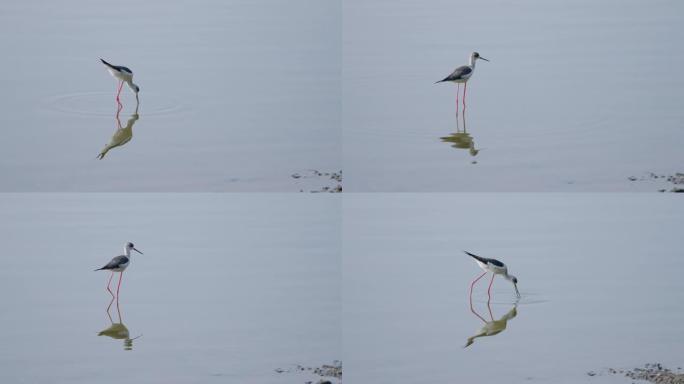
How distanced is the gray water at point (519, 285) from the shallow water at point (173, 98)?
655 mm

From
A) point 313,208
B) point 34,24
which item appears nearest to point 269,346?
point 313,208

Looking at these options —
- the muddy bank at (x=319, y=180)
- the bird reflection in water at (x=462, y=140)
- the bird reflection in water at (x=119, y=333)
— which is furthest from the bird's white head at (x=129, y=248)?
the bird reflection in water at (x=462, y=140)

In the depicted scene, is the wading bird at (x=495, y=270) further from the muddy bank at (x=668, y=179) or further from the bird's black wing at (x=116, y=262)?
the bird's black wing at (x=116, y=262)

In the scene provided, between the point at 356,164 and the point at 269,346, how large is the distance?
1.27 meters

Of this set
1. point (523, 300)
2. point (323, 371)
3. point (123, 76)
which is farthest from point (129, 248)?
point (523, 300)

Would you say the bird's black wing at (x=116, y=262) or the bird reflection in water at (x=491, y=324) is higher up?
the bird's black wing at (x=116, y=262)

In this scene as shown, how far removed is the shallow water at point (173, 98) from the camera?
553 centimetres

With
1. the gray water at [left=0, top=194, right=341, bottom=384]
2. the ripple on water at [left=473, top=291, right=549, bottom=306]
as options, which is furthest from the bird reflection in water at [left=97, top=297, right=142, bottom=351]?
the ripple on water at [left=473, top=291, right=549, bottom=306]

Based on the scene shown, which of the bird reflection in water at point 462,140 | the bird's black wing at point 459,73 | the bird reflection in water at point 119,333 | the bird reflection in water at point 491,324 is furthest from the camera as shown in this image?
the bird's black wing at point 459,73

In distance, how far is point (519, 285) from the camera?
5.64m

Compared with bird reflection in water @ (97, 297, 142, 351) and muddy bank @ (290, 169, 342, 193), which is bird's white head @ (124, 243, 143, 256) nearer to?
bird reflection in water @ (97, 297, 142, 351)

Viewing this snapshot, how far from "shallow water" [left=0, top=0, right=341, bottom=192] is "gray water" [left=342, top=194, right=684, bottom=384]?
0.65m

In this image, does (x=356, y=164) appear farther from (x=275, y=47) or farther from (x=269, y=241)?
(x=275, y=47)

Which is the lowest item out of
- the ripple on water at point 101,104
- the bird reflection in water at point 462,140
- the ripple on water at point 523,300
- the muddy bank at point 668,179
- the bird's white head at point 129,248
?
the ripple on water at point 523,300
